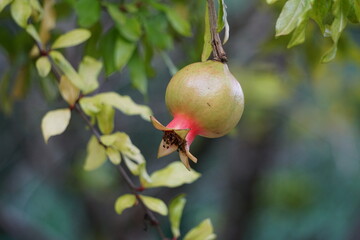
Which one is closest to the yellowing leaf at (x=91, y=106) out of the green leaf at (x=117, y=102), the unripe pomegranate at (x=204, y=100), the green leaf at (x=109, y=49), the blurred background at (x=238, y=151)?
the green leaf at (x=117, y=102)

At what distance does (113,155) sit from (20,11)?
9.8 inches

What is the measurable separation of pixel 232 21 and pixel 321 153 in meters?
1.82

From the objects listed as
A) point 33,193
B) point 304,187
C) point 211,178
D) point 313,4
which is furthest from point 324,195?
point 313,4

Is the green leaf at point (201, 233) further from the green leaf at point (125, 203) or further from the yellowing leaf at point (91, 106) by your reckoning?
the yellowing leaf at point (91, 106)

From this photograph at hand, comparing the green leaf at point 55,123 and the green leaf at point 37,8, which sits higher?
the green leaf at point 37,8

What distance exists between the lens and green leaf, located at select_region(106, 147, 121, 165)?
0.82 m

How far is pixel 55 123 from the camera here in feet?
2.67

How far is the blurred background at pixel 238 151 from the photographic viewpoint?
1.66 m

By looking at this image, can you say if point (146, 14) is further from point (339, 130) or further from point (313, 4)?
point (339, 130)

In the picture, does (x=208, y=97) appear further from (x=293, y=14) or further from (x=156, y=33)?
(x=156, y=33)

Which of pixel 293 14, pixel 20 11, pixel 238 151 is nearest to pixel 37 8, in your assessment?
pixel 20 11

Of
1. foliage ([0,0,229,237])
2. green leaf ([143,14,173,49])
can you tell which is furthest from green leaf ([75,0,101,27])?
green leaf ([143,14,173,49])

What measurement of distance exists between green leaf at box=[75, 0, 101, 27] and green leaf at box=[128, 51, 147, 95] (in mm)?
121

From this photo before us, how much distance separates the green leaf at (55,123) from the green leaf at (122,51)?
0.13 m
